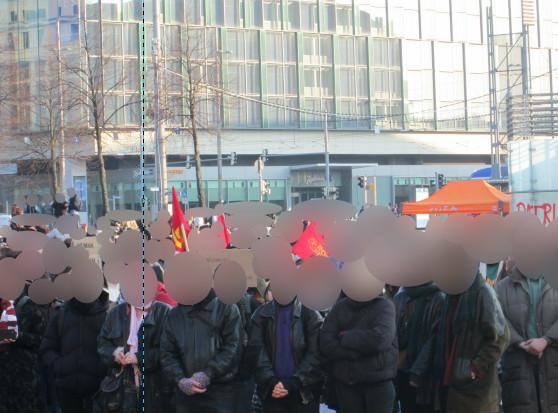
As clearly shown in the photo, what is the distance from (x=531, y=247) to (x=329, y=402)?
5.59 feet

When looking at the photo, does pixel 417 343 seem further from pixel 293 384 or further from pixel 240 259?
pixel 240 259

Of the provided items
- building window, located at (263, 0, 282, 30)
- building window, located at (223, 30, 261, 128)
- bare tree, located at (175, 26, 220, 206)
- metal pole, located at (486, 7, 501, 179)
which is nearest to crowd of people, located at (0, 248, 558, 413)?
bare tree, located at (175, 26, 220, 206)

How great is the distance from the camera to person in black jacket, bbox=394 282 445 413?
5.23 m

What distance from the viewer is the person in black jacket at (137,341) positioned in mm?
5289

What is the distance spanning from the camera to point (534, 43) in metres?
11.3

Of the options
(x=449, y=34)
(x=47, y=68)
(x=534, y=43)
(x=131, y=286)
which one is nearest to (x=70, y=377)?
(x=131, y=286)

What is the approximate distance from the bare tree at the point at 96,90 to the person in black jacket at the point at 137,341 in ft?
6.17

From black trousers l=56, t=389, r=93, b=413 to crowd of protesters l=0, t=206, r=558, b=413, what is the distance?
0.17 ft

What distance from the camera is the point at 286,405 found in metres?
5.21

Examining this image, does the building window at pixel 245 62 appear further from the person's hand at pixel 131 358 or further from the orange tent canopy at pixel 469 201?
the person's hand at pixel 131 358

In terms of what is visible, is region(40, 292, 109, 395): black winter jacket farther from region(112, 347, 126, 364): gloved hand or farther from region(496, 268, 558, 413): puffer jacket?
region(496, 268, 558, 413): puffer jacket

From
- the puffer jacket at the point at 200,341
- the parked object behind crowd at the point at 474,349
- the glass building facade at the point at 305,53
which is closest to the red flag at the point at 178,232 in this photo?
the puffer jacket at the point at 200,341

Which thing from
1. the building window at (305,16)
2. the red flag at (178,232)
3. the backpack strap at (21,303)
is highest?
the building window at (305,16)

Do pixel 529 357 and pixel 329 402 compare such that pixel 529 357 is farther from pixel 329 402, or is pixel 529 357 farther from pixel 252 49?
pixel 252 49
